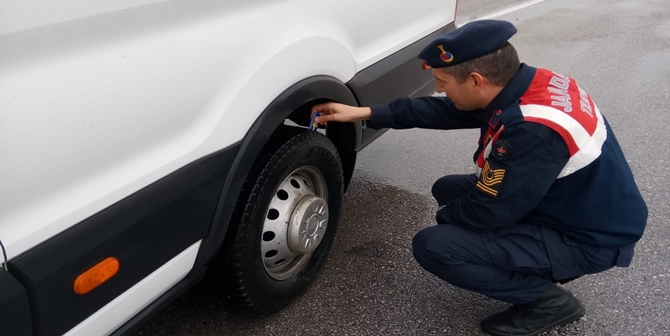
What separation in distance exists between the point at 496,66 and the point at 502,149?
0.29 metres

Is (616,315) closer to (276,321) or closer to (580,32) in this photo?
(276,321)

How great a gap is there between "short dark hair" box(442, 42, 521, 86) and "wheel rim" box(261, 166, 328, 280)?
27.5 inches

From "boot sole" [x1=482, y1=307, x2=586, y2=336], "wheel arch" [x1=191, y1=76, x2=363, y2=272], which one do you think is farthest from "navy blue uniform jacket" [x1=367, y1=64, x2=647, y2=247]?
"wheel arch" [x1=191, y1=76, x2=363, y2=272]

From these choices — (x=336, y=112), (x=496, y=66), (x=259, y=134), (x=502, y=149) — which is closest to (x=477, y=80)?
(x=496, y=66)

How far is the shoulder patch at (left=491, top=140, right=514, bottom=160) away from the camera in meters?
2.00

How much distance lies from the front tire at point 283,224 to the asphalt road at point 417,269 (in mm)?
165

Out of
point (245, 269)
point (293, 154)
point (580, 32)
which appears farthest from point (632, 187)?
point (580, 32)

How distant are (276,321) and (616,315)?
1.36 m

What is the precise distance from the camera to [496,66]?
208 centimetres

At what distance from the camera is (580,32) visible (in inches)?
275

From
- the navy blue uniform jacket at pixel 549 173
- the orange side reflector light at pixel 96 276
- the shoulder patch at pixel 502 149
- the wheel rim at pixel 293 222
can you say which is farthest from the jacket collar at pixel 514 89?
the orange side reflector light at pixel 96 276

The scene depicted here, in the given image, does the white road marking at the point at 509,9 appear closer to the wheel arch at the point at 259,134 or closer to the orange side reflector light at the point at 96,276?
the wheel arch at the point at 259,134

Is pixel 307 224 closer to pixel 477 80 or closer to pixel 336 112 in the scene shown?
pixel 336 112

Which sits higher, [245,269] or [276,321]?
[245,269]
